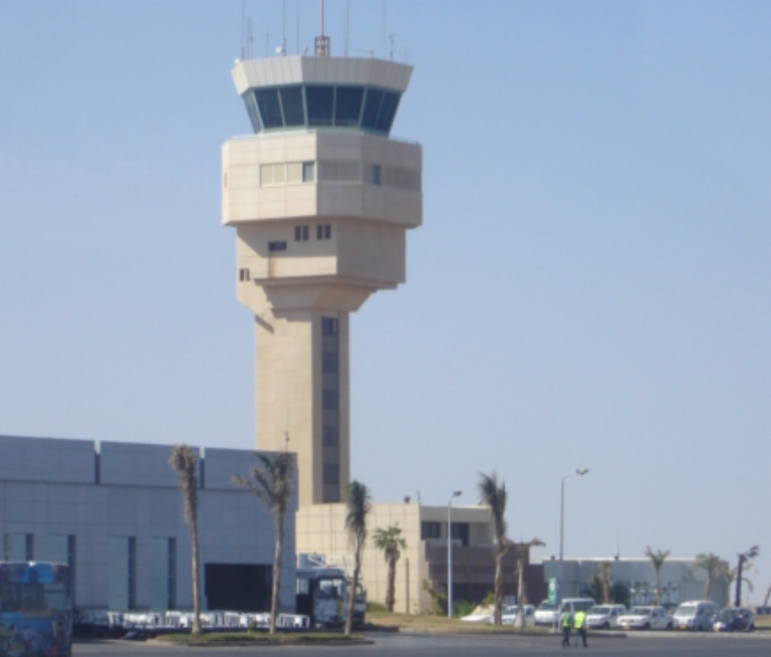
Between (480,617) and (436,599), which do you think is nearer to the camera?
(480,617)

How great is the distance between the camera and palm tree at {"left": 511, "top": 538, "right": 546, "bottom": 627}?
77.4m

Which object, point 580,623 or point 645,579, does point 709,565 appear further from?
point 580,623

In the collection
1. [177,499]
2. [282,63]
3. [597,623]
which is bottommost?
[597,623]

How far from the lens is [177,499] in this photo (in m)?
72.2

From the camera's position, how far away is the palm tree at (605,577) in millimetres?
116675

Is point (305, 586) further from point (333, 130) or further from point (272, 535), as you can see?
point (333, 130)

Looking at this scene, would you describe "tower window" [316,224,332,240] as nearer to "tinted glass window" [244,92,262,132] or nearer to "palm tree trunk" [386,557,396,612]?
"tinted glass window" [244,92,262,132]

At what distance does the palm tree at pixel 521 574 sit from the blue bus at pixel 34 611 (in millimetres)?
Answer: 40881

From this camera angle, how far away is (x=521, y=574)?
80.5 m

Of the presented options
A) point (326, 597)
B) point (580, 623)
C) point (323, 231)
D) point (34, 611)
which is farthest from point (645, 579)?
point (34, 611)

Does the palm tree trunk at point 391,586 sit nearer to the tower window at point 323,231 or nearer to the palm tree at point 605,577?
the tower window at point 323,231

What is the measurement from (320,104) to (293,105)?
1.68 meters

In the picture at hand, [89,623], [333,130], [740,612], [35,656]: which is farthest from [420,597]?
[35,656]

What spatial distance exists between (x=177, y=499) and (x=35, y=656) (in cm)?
3480
